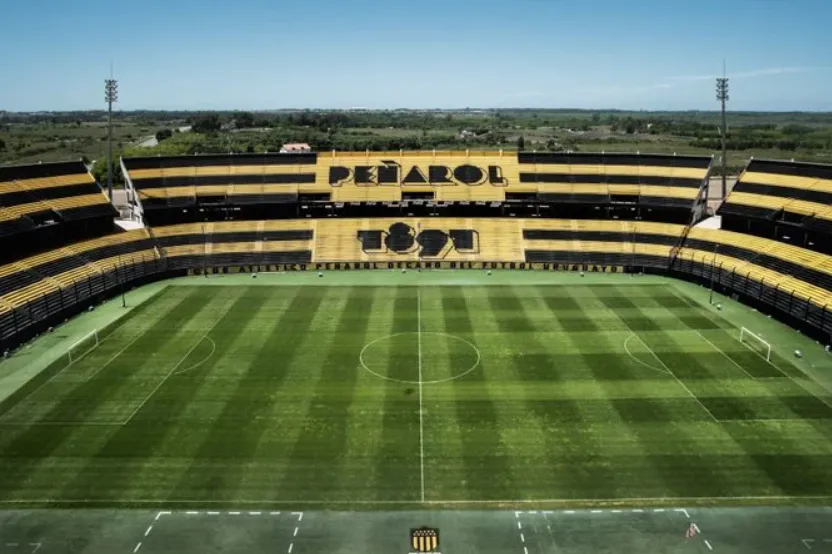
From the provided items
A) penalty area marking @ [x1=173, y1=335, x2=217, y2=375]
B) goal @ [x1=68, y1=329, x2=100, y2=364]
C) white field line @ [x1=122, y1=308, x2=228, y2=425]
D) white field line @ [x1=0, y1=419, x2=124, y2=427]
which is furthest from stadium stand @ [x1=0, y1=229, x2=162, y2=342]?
penalty area marking @ [x1=173, y1=335, x2=217, y2=375]

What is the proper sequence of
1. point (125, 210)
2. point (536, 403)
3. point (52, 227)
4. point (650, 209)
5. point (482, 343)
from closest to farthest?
point (536, 403)
point (482, 343)
point (52, 227)
point (650, 209)
point (125, 210)

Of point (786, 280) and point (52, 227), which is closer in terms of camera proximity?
point (786, 280)

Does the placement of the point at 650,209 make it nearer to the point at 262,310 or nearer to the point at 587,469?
the point at 262,310

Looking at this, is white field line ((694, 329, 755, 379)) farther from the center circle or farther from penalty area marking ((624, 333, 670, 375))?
the center circle

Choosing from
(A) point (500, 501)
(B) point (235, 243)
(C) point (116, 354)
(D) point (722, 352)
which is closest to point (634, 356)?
(D) point (722, 352)

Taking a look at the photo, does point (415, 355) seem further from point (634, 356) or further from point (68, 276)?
point (68, 276)

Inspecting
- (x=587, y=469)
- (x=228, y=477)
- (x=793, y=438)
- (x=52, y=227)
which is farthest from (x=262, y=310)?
(x=793, y=438)

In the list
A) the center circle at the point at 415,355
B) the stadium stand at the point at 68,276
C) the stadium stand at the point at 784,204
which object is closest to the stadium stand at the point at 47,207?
the stadium stand at the point at 68,276

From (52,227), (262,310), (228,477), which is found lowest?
(228,477)
